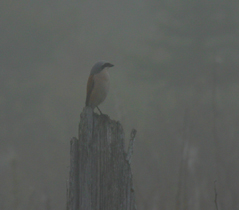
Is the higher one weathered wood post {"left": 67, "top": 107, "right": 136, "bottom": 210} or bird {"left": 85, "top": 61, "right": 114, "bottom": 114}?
bird {"left": 85, "top": 61, "right": 114, "bottom": 114}

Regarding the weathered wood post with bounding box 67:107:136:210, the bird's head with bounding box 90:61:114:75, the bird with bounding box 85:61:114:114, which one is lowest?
the weathered wood post with bounding box 67:107:136:210

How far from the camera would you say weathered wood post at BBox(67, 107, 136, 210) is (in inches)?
71.8

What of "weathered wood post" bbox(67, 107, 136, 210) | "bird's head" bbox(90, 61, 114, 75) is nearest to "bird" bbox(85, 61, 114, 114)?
"bird's head" bbox(90, 61, 114, 75)

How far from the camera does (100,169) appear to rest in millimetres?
1866

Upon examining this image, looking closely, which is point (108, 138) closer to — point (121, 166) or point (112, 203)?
point (121, 166)

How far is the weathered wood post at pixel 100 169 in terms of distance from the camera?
182 centimetres

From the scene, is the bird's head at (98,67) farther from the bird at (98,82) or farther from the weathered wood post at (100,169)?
the weathered wood post at (100,169)

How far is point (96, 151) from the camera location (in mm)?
1895

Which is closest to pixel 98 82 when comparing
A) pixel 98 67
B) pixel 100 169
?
pixel 98 67

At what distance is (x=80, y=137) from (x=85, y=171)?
21 centimetres

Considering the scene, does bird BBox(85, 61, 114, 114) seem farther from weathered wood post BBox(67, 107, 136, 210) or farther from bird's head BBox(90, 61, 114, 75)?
weathered wood post BBox(67, 107, 136, 210)

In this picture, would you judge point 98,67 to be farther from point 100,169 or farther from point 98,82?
point 100,169

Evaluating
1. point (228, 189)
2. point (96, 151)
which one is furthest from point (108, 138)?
point (228, 189)

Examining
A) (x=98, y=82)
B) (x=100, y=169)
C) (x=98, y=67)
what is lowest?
(x=100, y=169)
